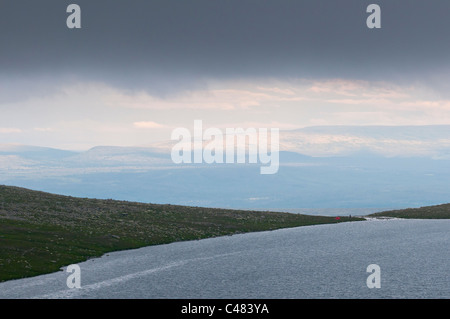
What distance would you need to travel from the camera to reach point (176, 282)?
2827 inches

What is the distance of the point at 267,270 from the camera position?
261 ft

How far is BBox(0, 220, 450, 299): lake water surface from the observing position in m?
64.7

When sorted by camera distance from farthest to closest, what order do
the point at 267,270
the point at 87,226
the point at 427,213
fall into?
the point at 427,213, the point at 87,226, the point at 267,270

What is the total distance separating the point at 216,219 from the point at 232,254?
155ft

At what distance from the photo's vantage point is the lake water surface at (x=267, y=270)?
212ft

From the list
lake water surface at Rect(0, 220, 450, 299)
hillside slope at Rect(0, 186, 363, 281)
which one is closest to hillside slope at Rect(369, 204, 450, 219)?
hillside slope at Rect(0, 186, 363, 281)

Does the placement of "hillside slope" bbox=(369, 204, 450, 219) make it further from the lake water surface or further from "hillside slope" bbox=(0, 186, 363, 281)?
the lake water surface

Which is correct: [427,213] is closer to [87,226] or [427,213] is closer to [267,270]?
[267,270]

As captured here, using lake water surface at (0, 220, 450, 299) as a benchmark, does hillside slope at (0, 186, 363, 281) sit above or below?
above

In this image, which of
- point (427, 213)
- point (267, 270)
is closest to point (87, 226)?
point (267, 270)

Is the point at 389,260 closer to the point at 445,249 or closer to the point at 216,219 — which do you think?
the point at 445,249

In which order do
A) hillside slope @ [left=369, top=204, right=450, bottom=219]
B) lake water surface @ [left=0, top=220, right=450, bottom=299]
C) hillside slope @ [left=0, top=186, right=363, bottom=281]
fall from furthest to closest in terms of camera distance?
hillside slope @ [left=369, top=204, right=450, bottom=219]
hillside slope @ [left=0, top=186, right=363, bottom=281]
lake water surface @ [left=0, top=220, right=450, bottom=299]

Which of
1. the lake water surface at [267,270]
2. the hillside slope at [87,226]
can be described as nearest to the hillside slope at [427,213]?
the hillside slope at [87,226]
